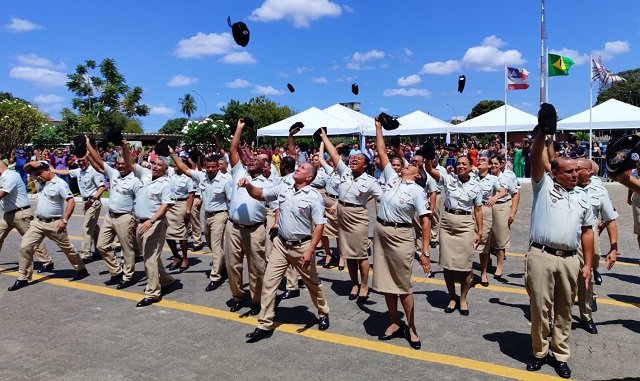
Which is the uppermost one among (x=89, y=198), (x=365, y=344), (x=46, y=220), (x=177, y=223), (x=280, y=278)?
(x=89, y=198)

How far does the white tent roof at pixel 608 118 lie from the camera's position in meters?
21.0

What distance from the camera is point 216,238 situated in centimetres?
702

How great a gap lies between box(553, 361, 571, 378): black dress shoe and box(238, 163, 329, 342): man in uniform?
228cm

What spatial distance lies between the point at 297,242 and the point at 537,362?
101 inches

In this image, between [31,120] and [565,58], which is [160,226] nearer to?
[565,58]

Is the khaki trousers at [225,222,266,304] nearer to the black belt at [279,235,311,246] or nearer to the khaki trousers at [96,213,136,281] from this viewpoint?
the black belt at [279,235,311,246]

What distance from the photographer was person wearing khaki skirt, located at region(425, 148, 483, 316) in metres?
5.54

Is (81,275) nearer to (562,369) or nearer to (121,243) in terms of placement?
(121,243)

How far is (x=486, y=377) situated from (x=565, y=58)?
18855mm

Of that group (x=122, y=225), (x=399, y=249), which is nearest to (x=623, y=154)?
(x=399, y=249)

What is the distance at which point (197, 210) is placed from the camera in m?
9.42

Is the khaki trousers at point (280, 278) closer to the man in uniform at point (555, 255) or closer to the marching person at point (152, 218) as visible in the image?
the marching person at point (152, 218)

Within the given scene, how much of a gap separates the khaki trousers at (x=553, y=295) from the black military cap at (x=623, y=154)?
1.23 meters

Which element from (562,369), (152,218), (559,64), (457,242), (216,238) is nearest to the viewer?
(562,369)
